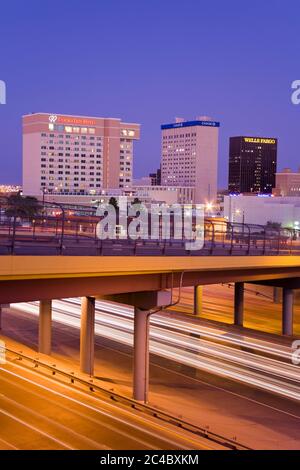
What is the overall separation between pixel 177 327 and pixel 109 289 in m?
14.6

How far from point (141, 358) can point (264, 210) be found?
249 ft

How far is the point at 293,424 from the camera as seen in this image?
62.3 ft

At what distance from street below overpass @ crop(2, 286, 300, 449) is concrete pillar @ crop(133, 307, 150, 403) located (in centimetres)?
54

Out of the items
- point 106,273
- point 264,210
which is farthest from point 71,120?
point 106,273

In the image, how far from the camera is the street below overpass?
1880cm

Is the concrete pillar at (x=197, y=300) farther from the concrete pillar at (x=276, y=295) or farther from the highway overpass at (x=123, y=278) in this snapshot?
the highway overpass at (x=123, y=278)

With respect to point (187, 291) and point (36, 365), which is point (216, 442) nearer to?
point (36, 365)

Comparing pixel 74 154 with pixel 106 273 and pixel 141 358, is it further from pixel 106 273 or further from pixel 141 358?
pixel 106 273

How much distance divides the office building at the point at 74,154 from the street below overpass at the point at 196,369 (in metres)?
137

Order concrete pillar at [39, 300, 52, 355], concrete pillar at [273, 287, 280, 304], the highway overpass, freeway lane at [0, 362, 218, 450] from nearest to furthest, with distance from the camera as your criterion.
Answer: freeway lane at [0, 362, 218, 450]
the highway overpass
concrete pillar at [39, 300, 52, 355]
concrete pillar at [273, 287, 280, 304]

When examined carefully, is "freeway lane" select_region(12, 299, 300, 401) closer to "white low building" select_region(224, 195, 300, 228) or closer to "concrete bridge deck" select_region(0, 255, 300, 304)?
"concrete bridge deck" select_region(0, 255, 300, 304)

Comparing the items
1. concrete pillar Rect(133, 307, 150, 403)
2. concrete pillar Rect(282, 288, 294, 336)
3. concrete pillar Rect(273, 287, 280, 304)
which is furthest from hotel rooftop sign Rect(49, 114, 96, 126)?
concrete pillar Rect(133, 307, 150, 403)

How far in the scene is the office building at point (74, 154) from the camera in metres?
174

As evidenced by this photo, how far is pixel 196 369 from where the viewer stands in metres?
25.0
